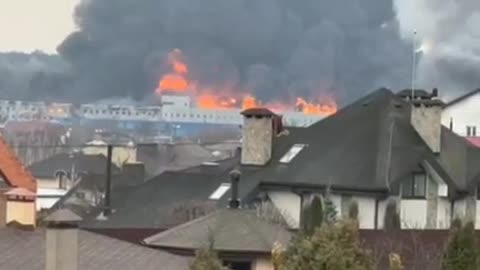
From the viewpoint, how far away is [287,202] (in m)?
39.7

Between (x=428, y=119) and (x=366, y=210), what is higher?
(x=428, y=119)

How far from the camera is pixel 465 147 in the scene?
43000 mm

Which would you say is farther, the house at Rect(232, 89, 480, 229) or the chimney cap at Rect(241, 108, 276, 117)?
the chimney cap at Rect(241, 108, 276, 117)

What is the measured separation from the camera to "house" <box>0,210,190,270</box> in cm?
1552

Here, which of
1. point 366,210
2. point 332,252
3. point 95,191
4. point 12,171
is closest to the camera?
point 332,252

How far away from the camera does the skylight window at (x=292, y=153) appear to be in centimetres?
4116

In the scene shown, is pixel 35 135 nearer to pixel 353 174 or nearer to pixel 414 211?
pixel 353 174

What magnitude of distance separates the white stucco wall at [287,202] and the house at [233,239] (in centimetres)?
1708

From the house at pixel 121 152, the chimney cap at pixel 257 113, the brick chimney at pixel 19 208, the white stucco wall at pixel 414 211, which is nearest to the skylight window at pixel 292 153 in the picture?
the chimney cap at pixel 257 113

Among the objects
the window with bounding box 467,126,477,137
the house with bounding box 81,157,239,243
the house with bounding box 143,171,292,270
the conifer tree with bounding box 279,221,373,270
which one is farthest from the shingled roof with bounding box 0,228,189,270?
the window with bounding box 467,126,477,137

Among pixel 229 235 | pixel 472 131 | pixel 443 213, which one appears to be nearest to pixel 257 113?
pixel 443 213

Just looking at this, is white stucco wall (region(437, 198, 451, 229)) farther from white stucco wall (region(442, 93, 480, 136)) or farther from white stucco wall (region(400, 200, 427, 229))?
white stucco wall (region(442, 93, 480, 136))

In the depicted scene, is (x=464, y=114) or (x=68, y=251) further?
(x=464, y=114)

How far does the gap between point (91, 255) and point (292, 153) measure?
24524 millimetres
